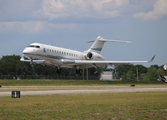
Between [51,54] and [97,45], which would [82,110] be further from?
[97,45]

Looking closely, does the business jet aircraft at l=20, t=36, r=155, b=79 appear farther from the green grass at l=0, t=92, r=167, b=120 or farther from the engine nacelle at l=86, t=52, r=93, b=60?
the green grass at l=0, t=92, r=167, b=120

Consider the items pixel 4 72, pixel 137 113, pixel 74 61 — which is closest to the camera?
pixel 137 113

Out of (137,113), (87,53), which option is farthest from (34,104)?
(87,53)

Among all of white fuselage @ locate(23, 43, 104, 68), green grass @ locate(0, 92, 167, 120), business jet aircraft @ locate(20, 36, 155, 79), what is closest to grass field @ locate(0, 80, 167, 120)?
green grass @ locate(0, 92, 167, 120)

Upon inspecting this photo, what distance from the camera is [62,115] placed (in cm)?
2972

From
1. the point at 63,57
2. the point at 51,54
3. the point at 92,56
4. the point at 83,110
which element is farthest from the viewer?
the point at 92,56

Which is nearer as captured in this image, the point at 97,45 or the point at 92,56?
the point at 92,56

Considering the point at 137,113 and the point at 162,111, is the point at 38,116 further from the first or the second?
the point at 162,111

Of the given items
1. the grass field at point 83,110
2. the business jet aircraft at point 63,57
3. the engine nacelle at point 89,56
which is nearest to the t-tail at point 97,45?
the business jet aircraft at point 63,57

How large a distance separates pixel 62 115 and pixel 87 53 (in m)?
62.4

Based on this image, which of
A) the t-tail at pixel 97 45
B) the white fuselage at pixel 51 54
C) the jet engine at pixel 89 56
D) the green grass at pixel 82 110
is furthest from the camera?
the t-tail at pixel 97 45

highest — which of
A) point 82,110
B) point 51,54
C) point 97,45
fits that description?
point 97,45

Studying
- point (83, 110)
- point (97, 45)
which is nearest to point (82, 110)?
point (83, 110)

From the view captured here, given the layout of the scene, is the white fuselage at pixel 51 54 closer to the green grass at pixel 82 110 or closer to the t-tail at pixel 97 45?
the t-tail at pixel 97 45
